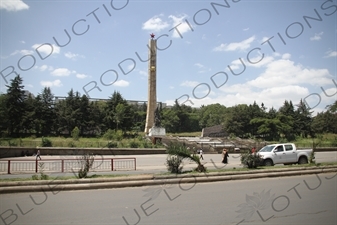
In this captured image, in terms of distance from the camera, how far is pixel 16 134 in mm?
52156

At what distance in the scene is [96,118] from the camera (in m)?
59.4

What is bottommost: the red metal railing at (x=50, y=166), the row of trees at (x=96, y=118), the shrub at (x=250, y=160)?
the shrub at (x=250, y=160)

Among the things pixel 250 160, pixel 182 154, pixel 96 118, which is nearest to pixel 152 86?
pixel 96 118

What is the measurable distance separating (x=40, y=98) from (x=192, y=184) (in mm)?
56349

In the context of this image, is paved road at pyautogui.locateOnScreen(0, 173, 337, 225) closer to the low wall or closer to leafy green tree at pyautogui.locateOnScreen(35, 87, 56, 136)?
the low wall

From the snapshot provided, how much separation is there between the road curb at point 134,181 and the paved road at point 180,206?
0.98ft

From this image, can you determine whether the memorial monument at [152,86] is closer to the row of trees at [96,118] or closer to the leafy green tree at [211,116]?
the row of trees at [96,118]

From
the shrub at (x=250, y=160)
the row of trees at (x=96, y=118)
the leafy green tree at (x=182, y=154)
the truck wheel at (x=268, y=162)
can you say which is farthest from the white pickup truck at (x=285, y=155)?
the row of trees at (x=96, y=118)

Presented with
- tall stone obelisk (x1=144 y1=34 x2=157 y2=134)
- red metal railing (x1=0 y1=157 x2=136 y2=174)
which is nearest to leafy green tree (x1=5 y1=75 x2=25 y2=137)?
tall stone obelisk (x1=144 y1=34 x2=157 y2=134)

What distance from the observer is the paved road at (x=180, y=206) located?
583 centimetres

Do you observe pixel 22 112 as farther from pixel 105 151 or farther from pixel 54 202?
pixel 54 202

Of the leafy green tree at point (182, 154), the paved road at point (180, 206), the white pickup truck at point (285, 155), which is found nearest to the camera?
the paved road at point (180, 206)

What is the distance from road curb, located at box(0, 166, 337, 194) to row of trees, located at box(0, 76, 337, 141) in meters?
33.8

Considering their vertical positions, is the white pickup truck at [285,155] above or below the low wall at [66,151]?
below
